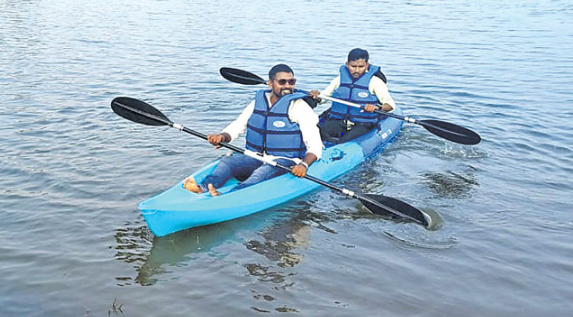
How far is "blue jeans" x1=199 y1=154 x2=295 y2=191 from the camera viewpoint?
585 centimetres

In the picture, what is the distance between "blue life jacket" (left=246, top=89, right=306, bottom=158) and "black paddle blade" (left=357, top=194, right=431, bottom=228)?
2.93 feet

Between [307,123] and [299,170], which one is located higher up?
[307,123]

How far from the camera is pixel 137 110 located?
6250mm

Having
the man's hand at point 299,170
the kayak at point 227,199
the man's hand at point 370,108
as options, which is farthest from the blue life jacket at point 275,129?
the man's hand at point 370,108

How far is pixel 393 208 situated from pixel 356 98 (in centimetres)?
251

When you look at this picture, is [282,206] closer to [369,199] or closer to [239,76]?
[369,199]

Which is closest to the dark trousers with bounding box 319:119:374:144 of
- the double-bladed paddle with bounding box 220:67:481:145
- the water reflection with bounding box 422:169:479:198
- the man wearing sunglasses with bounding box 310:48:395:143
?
the man wearing sunglasses with bounding box 310:48:395:143

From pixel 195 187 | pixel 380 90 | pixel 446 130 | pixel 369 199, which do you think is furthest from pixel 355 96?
pixel 195 187

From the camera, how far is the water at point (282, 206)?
449cm

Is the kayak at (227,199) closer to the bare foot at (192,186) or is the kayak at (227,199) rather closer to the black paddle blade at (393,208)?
the bare foot at (192,186)

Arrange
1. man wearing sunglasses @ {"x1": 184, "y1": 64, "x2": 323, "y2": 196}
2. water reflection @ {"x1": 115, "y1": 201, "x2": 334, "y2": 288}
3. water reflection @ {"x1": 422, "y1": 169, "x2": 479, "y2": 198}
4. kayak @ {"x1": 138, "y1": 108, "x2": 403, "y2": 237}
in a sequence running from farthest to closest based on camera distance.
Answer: water reflection @ {"x1": 422, "y1": 169, "x2": 479, "y2": 198}, man wearing sunglasses @ {"x1": 184, "y1": 64, "x2": 323, "y2": 196}, kayak @ {"x1": 138, "y1": 108, "x2": 403, "y2": 237}, water reflection @ {"x1": 115, "y1": 201, "x2": 334, "y2": 288}

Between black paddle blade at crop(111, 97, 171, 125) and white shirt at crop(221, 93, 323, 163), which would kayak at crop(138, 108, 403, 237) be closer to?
white shirt at crop(221, 93, 323, 163)

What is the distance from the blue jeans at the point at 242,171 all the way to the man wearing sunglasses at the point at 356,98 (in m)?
1.73

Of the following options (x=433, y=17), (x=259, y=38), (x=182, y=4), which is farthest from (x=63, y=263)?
(x=182, y=4)
